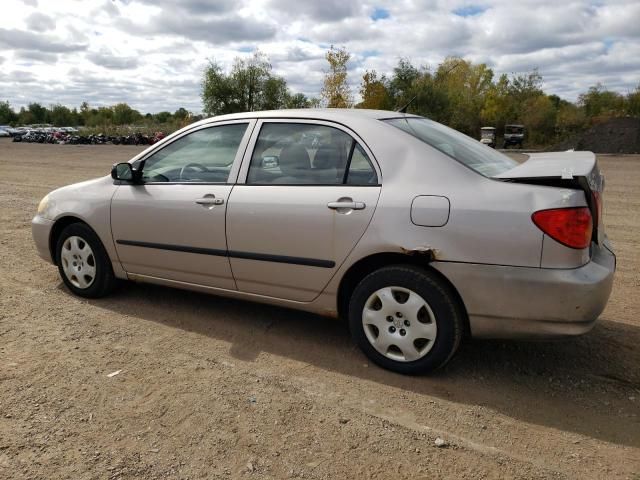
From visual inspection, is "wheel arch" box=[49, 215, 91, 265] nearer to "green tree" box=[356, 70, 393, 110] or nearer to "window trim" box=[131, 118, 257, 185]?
"window trim" box=[131, 118, 257, 185]

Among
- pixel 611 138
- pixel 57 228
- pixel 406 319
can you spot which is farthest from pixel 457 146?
pixel 611 138

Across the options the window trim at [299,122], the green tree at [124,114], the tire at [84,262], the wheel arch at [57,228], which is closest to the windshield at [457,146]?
the window trim at [299,122]

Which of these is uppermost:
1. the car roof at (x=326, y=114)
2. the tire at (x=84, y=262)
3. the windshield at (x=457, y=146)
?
the car roof at (x=326, y=114)

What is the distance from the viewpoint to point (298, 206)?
352 cm

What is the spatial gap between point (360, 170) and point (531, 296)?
1.27 m

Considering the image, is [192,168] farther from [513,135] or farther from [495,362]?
[513,135]

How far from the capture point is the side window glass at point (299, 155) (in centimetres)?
355

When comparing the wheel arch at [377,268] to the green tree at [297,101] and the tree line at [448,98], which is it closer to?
the tree line at [448,98]

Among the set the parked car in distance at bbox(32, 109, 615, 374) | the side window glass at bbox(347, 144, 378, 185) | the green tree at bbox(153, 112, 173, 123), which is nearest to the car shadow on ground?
the parked car in distance at bbox(32, 109, 615, 374)

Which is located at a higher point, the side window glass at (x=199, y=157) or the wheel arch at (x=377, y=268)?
the side window glass at (x=199, y=157)

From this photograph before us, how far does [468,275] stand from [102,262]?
310 centimetres

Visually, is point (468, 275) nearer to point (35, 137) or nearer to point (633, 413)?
point (633, 413)

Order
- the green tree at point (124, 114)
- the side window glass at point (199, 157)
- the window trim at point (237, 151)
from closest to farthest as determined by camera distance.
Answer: the window trim at point (237, 151) < the side window glass at point (199, 157) < the green tree at point (124, 114)

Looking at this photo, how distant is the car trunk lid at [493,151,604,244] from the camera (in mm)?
2885
